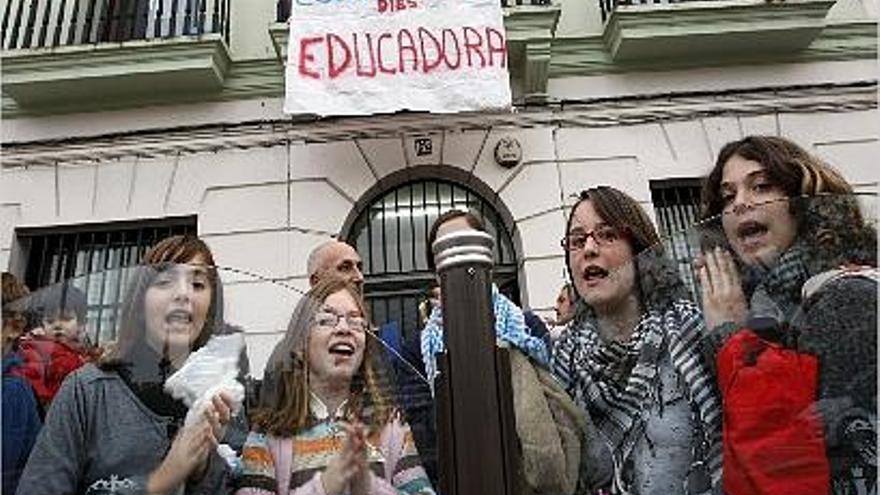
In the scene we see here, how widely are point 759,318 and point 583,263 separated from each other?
0.51 meters

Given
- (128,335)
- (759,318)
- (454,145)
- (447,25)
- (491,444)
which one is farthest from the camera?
(454,145)

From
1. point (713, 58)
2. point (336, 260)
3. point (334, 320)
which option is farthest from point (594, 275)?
point (713, 58)

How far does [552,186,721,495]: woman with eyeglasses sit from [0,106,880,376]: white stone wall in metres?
4.95

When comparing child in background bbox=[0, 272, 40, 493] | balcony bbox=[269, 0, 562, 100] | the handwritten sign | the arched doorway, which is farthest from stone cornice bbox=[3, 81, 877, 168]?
child in background bbox=[0, 272, 40, 493]

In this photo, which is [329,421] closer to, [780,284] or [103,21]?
[780,284]

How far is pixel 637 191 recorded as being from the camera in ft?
24.4

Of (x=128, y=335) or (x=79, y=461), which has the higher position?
(x=128, y=335)

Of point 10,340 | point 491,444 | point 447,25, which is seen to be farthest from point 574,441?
point 447,25

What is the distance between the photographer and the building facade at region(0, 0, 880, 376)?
7.47 m

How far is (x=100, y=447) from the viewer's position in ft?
6.73

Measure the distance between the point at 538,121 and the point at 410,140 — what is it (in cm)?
112

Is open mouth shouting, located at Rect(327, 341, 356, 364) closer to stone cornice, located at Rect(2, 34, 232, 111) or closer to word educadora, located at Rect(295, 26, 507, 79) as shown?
word educadora, located at Rect(295, 26, 507, 79)

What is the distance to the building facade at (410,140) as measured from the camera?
7473 mm

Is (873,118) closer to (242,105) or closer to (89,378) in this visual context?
(242,105)
